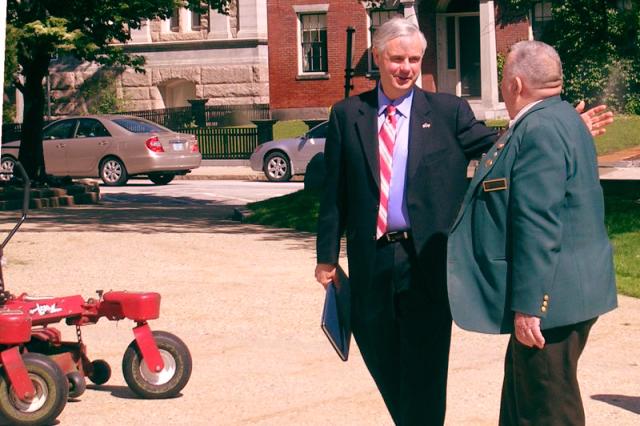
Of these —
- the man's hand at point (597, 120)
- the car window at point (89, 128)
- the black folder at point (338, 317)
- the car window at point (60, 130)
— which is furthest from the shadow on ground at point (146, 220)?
the man's hand at point (597, 120)

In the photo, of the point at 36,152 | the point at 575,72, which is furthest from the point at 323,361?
the point at 575,72

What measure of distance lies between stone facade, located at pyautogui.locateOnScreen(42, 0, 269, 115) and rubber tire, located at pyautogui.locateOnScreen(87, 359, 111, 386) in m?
37.5

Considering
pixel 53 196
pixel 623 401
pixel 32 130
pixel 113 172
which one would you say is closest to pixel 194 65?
pixel 113 172

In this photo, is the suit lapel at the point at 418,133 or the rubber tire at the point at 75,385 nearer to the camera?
the suit lapel at the point at 418,133

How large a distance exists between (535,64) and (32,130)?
19.9 metres

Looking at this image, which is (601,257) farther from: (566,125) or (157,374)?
(157,374)

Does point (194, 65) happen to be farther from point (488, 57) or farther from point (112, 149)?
point (112, 149)

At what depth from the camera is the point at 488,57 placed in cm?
4031

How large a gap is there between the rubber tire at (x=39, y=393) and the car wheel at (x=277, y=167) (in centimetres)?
2342

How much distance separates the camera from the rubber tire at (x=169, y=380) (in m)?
7.89

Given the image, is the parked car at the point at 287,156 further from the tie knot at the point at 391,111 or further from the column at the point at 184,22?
the tie knot at the point at 391,111

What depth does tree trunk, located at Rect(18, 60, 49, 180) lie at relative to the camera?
23734 millimetres

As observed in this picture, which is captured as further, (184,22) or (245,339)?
(184,22)

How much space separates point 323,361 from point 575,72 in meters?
32.5
